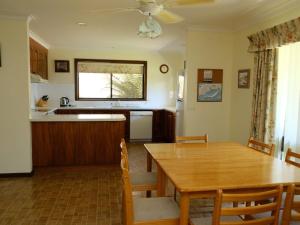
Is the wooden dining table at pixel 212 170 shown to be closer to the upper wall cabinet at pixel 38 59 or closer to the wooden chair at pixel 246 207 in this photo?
the wooden chair at pixel 246 207

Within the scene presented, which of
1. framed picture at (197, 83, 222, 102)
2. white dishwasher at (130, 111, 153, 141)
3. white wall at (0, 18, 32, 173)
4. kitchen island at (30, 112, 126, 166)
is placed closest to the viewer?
white wall at (0, 18, 32, 173)

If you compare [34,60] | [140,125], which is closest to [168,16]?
[34,60]

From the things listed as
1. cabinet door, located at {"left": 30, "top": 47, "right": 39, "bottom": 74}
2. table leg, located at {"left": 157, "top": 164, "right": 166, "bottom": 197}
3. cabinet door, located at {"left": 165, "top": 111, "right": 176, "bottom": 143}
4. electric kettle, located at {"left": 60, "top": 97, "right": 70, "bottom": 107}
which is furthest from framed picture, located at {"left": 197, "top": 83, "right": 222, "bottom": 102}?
electric kettle, located at {"left": 60, "top": 97, "right": 70, "bottom": 107}

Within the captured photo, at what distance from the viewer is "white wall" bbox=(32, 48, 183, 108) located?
6.30m

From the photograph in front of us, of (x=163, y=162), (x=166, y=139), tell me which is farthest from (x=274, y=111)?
(x=166, y=139)

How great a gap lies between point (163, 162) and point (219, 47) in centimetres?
276

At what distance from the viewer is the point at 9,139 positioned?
375 cm

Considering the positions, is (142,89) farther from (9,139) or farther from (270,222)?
(270,222)

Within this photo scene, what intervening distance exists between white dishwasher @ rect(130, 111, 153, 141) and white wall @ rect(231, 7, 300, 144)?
99.8 inches

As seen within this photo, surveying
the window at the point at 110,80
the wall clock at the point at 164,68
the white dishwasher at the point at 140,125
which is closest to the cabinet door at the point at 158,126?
the white dishwasher at the point at 140,125

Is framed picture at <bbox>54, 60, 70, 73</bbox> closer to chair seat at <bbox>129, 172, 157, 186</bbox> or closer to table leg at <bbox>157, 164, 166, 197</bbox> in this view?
chair seat at <bbox>129, 172, 157, 186</bbox>

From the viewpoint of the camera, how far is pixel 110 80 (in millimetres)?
6664

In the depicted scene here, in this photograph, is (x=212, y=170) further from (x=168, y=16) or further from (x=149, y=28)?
(x=168, y=16)

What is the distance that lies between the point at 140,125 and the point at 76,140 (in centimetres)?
236
